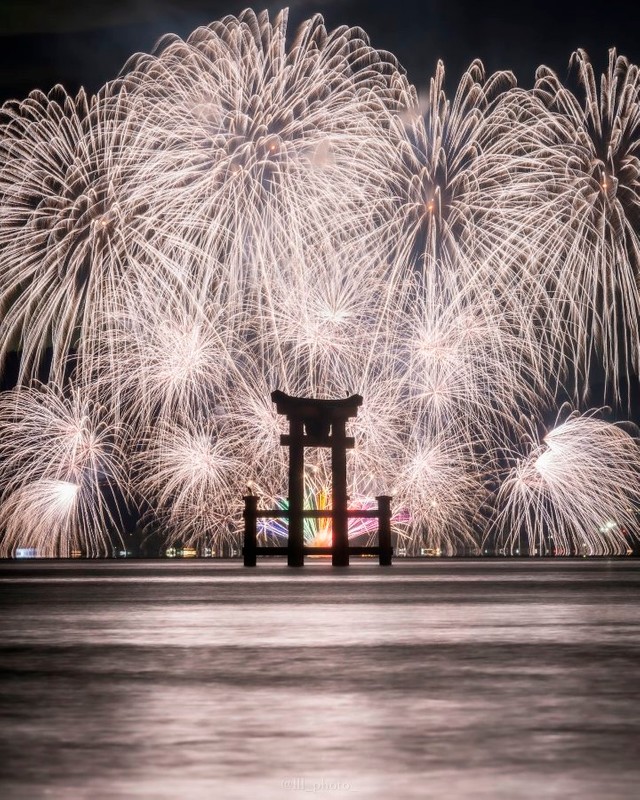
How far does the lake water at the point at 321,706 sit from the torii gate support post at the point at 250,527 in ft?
73.8

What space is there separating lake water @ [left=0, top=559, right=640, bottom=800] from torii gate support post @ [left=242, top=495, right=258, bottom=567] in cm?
2250

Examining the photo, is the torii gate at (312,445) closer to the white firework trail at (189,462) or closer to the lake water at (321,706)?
the white firework trail at (189,462)

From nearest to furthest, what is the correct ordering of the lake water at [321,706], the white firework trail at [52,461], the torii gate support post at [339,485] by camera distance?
the lake water at [321,706] → the torii gate support post at [339,485] → the white firework trail at [52,461]

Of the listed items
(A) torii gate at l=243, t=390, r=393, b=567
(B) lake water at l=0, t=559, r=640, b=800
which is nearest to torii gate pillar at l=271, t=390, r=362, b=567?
(A) torii gate at l=243, t=390, r=393, b=567

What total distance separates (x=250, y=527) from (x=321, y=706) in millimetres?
29340

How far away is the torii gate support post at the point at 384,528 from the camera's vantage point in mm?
34688

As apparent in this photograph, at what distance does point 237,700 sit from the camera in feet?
17.9

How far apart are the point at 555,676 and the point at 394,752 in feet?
8.04

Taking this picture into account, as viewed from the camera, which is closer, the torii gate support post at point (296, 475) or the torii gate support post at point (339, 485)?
the torii gate support post at point (296, 475)

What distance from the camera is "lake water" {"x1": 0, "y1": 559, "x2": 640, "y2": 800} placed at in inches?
142

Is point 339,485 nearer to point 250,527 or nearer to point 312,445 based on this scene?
point 312,445

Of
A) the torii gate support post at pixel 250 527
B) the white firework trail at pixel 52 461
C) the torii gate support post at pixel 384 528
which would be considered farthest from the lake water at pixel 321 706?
the white firework trail at pixel 52 461

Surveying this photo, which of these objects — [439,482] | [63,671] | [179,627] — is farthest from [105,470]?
[63,671]

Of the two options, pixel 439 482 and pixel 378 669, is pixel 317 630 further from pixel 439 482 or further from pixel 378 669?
pixel 439 482
